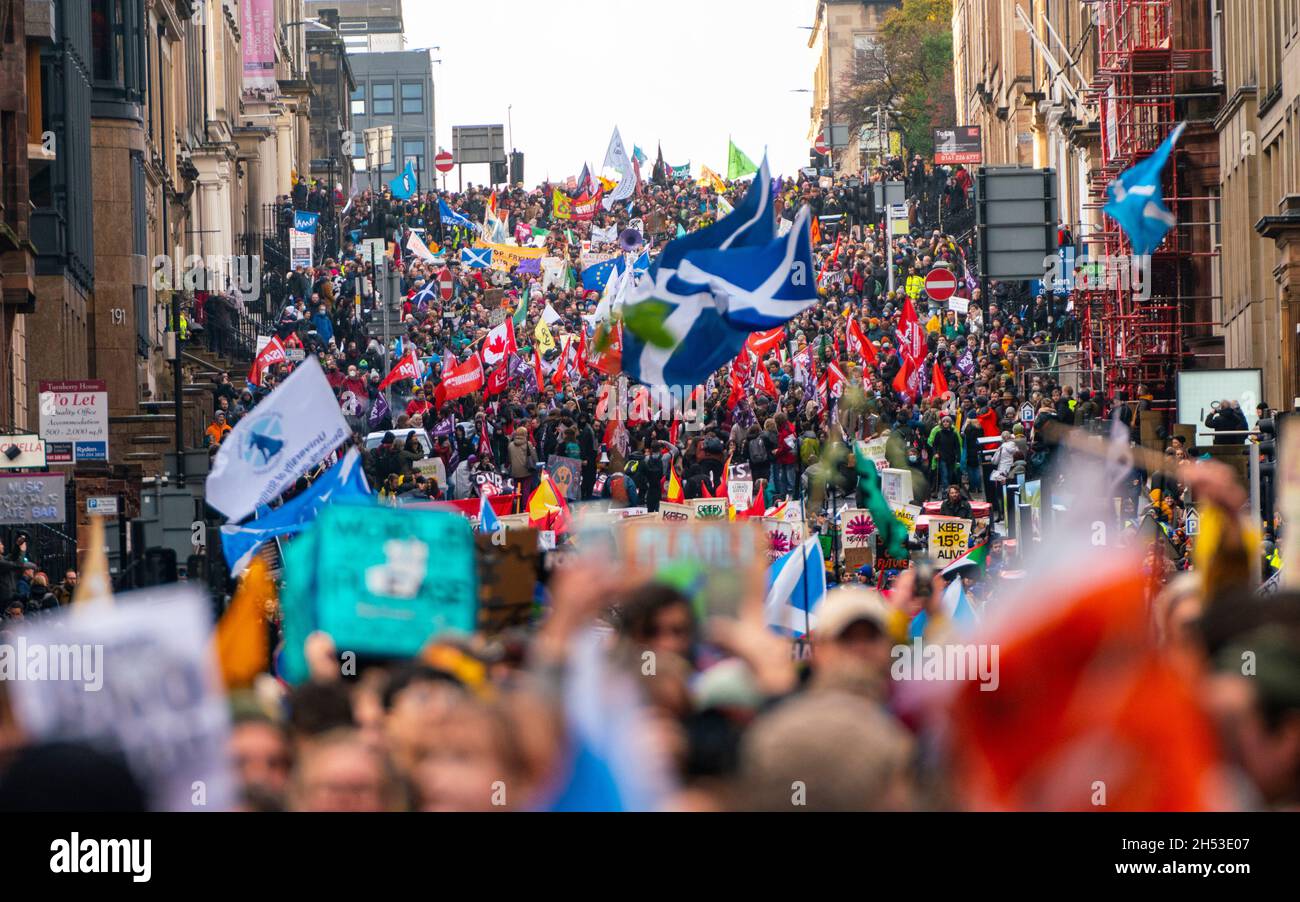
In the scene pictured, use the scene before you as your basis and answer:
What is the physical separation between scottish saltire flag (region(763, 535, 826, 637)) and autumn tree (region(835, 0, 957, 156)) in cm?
9547

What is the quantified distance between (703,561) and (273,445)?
204 inches

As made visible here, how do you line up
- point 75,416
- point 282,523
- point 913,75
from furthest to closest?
point 913,75 → point 75,416 → point 282,523

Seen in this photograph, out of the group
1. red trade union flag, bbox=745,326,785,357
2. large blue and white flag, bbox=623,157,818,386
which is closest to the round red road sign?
red trade union flag, bbox=745,326,785,357

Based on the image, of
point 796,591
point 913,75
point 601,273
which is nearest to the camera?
point 796,591

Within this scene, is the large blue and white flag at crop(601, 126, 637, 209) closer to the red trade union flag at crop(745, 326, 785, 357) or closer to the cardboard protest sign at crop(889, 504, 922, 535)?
the red trade union flag at crop(745, 326, 785, 357)

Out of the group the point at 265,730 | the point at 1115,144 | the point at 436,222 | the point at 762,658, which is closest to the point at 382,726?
the point at 265,730

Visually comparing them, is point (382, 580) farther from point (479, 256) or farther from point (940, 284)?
point (479, 256)

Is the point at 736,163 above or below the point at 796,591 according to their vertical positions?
above

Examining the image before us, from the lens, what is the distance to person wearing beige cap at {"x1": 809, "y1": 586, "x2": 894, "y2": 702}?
19.8 ft

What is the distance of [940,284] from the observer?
44.9 metres

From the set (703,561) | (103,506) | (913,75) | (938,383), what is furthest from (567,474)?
(913,75)

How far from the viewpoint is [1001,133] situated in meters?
75.8

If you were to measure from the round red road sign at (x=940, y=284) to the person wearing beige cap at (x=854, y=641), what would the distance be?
3826 cm
